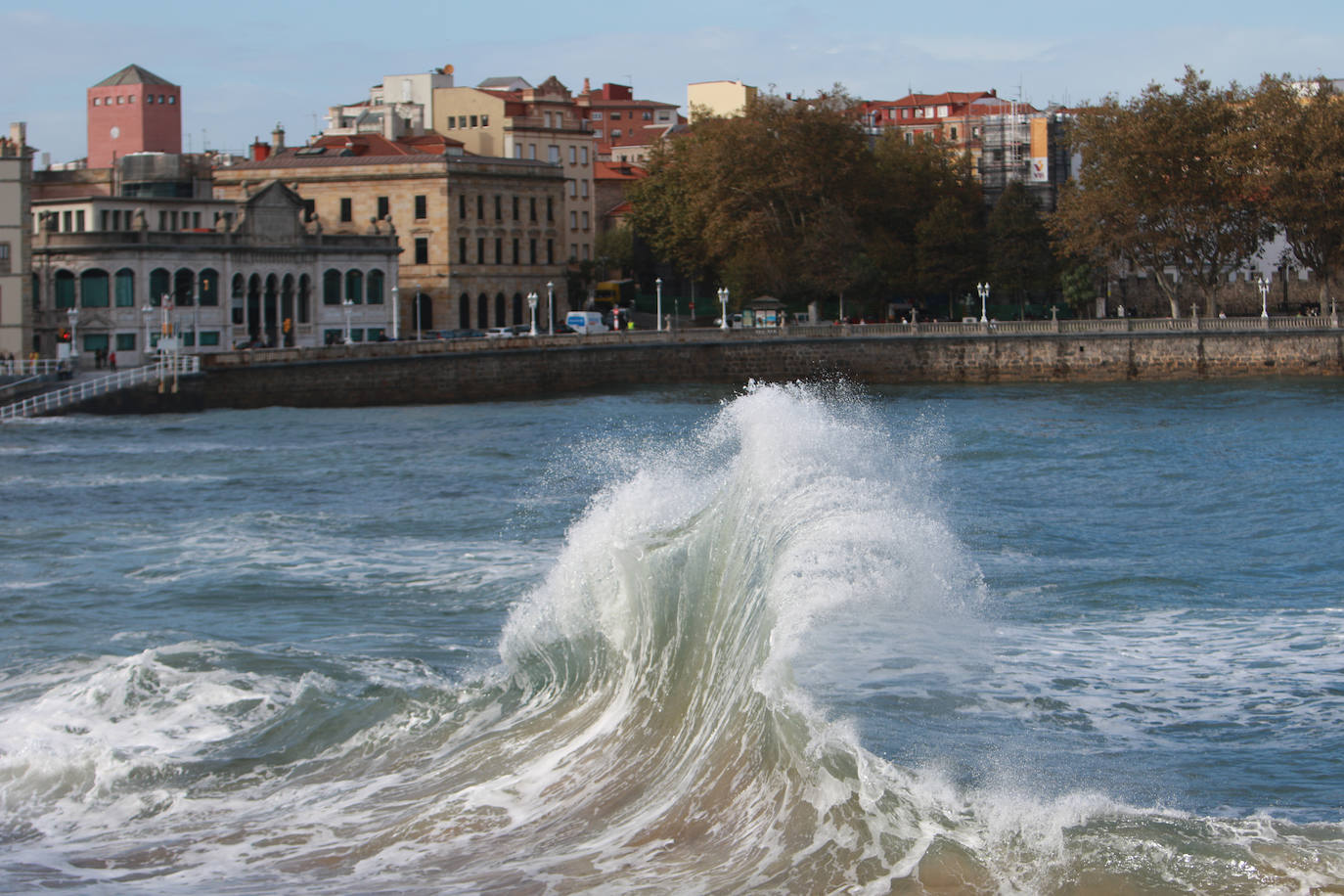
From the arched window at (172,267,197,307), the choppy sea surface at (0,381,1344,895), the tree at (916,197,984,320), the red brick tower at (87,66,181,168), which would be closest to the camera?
the choppy sea surface at (0,381,1344,895)

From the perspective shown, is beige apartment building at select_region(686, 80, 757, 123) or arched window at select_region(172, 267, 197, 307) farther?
beige apartment building at select_region(686, 80, 757, 123)

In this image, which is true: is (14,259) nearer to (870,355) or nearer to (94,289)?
(94,289)

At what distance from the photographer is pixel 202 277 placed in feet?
222

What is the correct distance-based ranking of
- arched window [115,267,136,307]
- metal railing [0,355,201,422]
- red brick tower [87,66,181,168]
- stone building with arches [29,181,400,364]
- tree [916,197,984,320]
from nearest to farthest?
metal railing [0,355,201,422], stone building with arches [29,181,400,364], arched window [115,267,136,307], tree [916,197,984,320], red brick tower [87,66,181,168]

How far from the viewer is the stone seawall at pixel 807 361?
211ft

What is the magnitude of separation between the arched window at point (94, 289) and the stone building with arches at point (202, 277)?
0.04 meters

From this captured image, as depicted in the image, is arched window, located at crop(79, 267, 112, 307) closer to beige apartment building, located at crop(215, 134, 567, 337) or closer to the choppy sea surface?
beige apartment building, located at crop(215, 134, 567, 337)

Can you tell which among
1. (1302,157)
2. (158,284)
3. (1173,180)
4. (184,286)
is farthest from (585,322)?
(1302,157)

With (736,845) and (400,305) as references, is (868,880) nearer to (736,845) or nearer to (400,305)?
(736,845)

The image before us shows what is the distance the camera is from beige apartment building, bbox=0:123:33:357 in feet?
194

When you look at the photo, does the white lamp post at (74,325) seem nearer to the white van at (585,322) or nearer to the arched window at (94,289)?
the arched window at (94,289)

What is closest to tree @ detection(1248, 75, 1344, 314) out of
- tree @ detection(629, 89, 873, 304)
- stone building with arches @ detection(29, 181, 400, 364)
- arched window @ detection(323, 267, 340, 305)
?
tree @ detection(629, 89, 873, 304)

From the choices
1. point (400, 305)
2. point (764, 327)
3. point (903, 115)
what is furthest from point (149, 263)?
point (903, 115)

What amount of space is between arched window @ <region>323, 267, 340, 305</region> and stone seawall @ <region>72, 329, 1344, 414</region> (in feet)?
30.5
